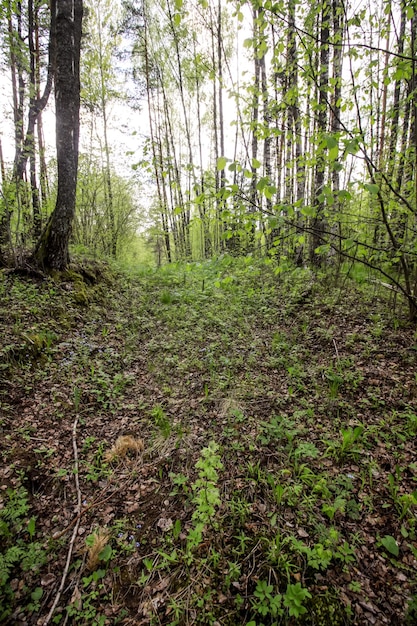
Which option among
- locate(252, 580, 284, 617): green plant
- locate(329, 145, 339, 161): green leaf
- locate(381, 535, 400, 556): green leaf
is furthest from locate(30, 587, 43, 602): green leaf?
locate(329, 145, 339, 161): green leaf

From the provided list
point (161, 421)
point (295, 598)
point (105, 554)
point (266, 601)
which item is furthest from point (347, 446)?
point (105, 554)

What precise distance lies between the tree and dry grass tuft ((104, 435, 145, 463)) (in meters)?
4.09

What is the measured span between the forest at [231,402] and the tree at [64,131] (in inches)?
1.5

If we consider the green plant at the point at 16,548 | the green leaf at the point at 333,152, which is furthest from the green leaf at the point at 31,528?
the green leaf at the point at 333,152

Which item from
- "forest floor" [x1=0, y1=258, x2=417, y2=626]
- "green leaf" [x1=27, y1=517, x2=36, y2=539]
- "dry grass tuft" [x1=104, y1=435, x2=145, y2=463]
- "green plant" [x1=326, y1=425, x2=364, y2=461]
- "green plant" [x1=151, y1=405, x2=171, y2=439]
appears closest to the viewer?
"forest floor" [x1=0, y1=258, x2=417, y2=626]

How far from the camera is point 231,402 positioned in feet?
11.4

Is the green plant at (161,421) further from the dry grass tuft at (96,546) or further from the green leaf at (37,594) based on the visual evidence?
the green leaf at (37,594)

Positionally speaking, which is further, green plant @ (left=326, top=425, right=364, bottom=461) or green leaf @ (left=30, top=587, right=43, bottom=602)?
green plant @ (left=326, top=425, right=364, bottom=461)

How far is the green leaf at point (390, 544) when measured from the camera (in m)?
1.90

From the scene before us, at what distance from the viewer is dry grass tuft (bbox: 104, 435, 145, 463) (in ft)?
9.31

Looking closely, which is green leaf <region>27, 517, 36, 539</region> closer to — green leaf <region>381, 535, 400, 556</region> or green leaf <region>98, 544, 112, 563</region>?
green leaf <region>98, 544, 112, 563</region>

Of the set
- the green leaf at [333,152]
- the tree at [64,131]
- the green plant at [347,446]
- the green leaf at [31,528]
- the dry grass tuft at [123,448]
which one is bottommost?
the green leaf at [31,528]

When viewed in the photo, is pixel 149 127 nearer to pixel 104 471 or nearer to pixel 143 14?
pixel 143 14

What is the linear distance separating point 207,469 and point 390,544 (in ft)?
4.58
